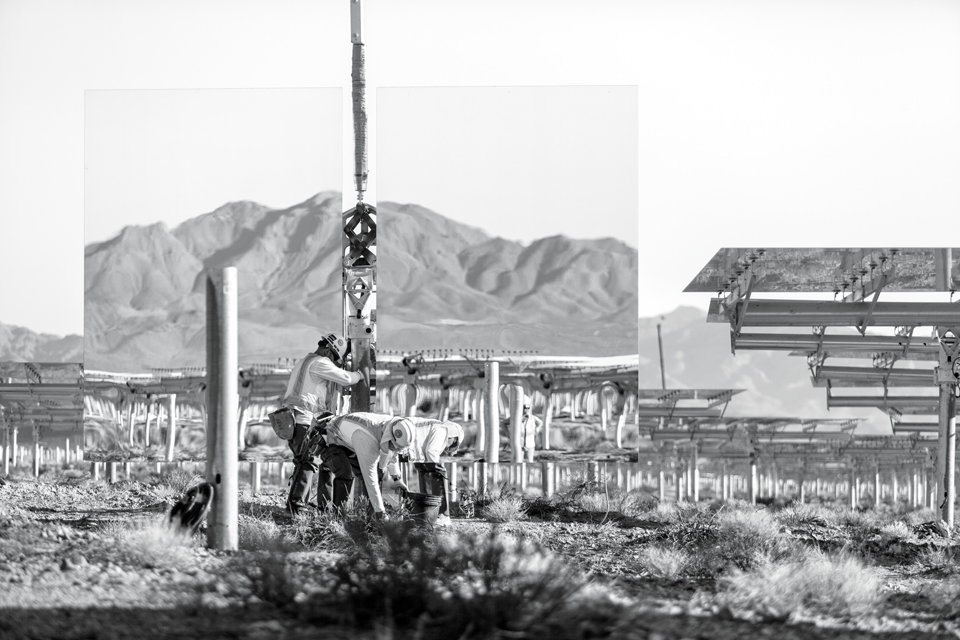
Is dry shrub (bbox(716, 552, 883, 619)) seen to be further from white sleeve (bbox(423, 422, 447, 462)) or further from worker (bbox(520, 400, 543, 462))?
worker (bbox(520, 400, 543, 462))

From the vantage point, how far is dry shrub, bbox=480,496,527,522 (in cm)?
1468

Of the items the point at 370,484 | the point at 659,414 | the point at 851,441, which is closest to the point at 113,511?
the point at 370,484

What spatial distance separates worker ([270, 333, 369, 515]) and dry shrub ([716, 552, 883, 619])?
16.9ft

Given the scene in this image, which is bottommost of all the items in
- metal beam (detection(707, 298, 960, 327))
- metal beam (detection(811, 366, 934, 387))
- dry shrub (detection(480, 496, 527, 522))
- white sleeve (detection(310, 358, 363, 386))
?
dry shrub (detection(480, 496, 527, 522))

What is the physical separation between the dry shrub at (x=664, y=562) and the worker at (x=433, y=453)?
2103mm

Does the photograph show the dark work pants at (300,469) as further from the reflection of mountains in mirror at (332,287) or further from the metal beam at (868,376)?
the metal beam at (868,376)

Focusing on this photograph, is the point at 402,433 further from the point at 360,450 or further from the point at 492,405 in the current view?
the point at 492,405

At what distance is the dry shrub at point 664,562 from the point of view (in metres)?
10.5

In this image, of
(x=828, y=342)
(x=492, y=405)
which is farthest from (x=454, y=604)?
(x=828, y=342)

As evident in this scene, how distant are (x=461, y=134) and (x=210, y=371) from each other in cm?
578

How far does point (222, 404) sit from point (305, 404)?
4126 mm

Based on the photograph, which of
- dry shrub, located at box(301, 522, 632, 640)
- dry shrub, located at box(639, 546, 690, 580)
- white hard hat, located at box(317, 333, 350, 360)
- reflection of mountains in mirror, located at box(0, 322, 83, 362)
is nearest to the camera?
dry shrub, located at box(301, 522, 632, 640)

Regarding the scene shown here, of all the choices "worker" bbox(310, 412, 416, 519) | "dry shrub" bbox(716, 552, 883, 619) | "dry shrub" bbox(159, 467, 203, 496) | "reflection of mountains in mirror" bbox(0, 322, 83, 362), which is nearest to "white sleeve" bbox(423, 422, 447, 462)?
"worker" bbox(310, 412, 416, 519)

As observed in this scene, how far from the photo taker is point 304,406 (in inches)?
529
